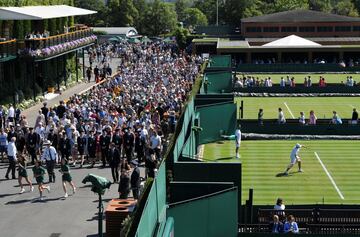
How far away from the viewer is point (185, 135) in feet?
88.6

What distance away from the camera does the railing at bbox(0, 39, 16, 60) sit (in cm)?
3722

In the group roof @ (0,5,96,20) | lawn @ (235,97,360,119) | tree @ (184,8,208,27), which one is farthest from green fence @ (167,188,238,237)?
tree @ (184,8,208,27)

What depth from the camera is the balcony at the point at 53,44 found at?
40781 millimetres

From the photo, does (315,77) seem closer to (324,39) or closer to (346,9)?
(324,39)

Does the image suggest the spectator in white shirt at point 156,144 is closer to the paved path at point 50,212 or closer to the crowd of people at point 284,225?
the paved path at point 50,212

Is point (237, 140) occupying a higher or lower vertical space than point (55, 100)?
higher

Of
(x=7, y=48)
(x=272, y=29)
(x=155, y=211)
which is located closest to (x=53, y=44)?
(x=7, y=48)

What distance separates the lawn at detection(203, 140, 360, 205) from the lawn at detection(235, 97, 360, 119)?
806 centimetres

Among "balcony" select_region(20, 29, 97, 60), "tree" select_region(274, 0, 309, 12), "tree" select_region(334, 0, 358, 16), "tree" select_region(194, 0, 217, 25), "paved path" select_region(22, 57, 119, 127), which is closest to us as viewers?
"paved path" select_region(22, 57, 119, 127)

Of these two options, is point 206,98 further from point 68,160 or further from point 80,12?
point 80,12

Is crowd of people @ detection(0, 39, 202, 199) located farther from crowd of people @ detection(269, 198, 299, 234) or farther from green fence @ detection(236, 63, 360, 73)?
green fence @ detection(236, 63, 360, 73)

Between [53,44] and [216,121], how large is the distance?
15542 millimetres

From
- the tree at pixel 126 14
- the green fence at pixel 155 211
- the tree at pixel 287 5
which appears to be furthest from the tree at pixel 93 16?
the green fence at pixel 155 211

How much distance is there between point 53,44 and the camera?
44406 mm
